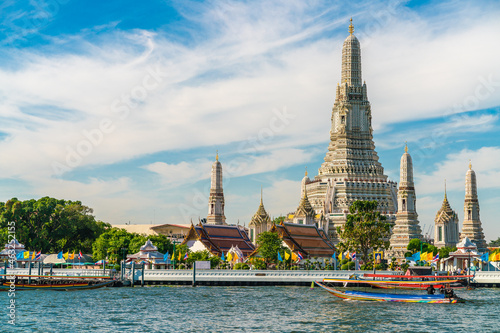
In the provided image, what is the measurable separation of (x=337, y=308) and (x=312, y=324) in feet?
28.7

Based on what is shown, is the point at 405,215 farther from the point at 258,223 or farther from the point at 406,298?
the point at 406,298

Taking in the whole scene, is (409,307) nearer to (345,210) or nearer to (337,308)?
(337,308)

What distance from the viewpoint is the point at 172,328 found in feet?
147

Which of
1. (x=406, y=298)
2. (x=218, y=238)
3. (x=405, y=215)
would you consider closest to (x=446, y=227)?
(x=405, y=215)

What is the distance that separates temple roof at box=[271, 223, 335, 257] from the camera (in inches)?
3875

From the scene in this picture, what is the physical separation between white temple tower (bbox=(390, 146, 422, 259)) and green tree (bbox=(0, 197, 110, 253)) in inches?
1962

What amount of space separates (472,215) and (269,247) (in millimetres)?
50065

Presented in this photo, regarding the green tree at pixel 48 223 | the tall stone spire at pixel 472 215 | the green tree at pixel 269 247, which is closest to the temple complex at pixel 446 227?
the tall stone spire at pixel 472 215

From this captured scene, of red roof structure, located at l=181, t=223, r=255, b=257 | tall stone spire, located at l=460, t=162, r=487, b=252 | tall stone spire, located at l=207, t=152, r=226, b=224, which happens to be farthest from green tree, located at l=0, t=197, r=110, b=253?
tall stone spire, located at l=460, t=162, r=487, b=252

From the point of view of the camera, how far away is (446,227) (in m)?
125

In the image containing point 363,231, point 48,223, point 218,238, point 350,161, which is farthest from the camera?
Answer: point 350,161

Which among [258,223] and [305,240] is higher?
[258,223]

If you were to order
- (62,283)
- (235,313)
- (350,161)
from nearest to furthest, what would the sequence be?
1. (235,313)
2. (62,283)
3. (350,161)

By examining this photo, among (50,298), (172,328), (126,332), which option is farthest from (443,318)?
(50,298)
